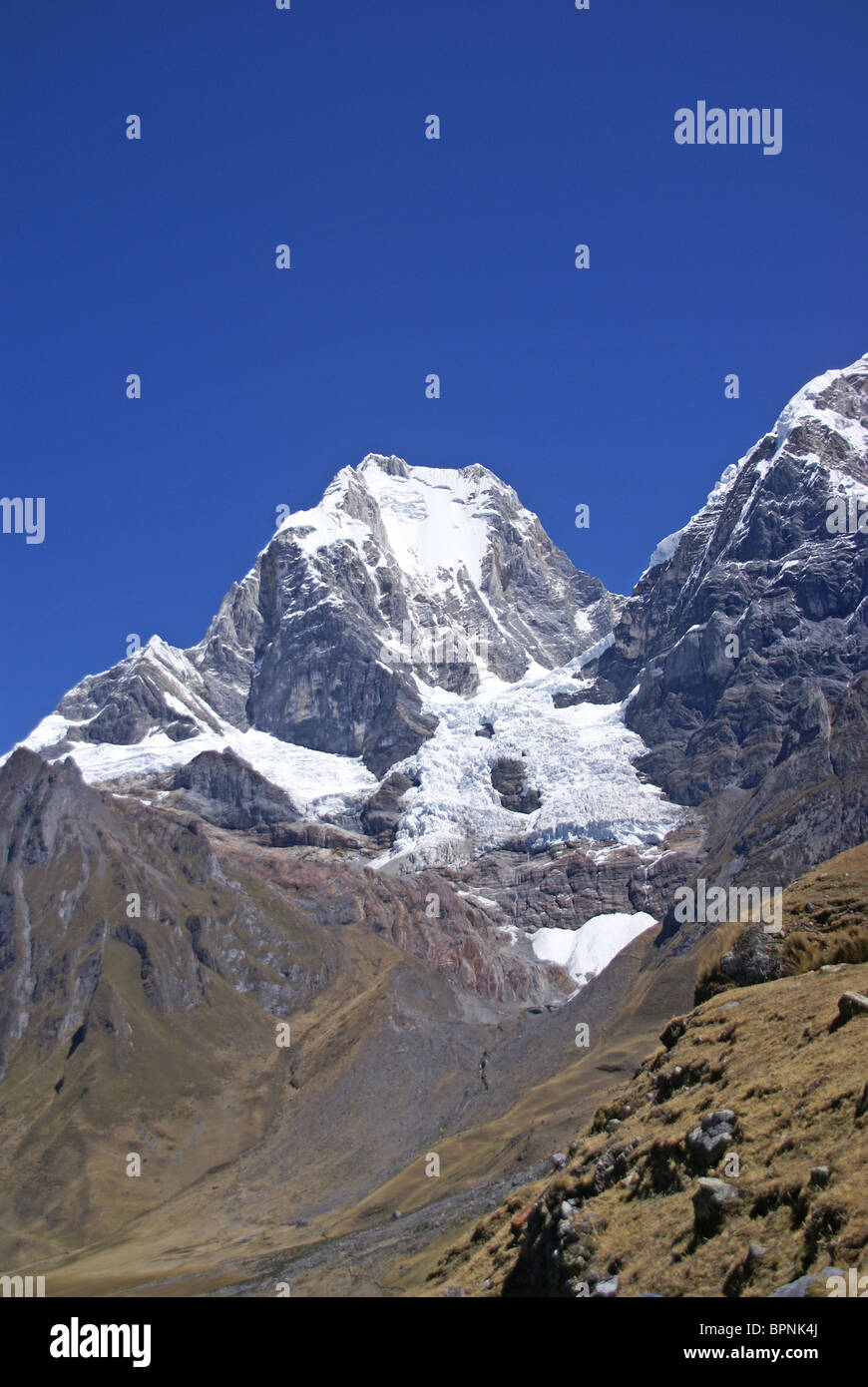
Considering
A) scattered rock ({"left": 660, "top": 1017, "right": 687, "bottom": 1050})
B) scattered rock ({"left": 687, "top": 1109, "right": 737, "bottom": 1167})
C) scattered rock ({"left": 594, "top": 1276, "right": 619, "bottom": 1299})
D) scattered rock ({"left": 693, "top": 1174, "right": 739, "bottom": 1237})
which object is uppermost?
A: scattered rock ({"left": 660, "top": 1017, "right": 687, "bottom": 1050})

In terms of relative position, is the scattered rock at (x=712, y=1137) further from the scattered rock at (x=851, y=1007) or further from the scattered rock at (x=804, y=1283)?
the scattered rock at (x=804, y=1283)

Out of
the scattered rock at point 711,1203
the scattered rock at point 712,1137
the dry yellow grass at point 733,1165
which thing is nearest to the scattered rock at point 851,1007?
the dry yellow grass at point 733,1165

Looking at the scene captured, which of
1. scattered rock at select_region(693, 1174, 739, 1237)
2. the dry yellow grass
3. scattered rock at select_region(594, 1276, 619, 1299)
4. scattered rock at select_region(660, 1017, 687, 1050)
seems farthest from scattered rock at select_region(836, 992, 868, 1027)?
scattered rock at select_region(660, 1017, 687, 1050)

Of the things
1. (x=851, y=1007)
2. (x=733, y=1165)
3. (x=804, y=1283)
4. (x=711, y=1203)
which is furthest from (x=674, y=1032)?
(x=804, y=1283)

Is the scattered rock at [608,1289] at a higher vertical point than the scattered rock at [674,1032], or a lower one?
lower

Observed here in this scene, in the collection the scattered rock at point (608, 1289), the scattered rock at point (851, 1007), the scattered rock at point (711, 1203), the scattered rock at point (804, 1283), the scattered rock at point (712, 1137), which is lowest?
the scattered rock at point (608, 1289)

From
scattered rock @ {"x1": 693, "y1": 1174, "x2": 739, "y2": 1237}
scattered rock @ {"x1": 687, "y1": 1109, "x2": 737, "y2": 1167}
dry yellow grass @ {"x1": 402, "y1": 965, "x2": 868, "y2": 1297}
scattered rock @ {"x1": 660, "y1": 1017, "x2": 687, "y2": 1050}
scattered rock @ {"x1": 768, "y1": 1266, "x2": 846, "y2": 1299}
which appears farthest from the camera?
scattered rock @ {"x1": 660, "y1": 1017, "x2": 687, "y2": 1050}

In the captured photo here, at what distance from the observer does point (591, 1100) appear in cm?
12200

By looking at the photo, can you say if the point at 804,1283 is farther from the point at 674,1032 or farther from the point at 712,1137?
the point at 674,1032

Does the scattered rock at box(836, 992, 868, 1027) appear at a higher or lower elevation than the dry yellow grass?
higher

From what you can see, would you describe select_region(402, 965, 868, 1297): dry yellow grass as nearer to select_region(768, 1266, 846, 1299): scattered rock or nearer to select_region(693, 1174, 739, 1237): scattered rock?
select_region(693, 1174, 739, 1237): scattered rock
